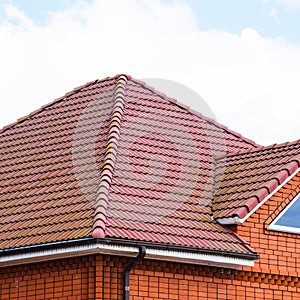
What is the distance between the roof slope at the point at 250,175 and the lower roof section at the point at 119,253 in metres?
0.91

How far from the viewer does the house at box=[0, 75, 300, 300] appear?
16438mm

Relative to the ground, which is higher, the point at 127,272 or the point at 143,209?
the point at 143,209

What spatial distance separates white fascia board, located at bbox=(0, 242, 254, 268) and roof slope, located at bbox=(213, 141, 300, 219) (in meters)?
0.93

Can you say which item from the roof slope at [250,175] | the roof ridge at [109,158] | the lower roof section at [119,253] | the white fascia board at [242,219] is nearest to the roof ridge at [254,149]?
the roof slope at [250,175]

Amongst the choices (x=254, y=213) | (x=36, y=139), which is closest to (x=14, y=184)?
(x=36, y=139)

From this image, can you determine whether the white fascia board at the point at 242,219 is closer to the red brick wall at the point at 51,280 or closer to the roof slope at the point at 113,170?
the roof slope at the point at 113,170

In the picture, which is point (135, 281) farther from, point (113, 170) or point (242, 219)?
point (242, 219)

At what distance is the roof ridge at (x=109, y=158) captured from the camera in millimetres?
16078

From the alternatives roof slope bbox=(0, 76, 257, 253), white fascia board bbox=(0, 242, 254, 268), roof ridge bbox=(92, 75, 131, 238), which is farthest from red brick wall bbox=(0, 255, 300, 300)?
roof ridge bbox=(92, 75, 131, 238)

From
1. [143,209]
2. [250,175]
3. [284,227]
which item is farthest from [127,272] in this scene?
[250,175]

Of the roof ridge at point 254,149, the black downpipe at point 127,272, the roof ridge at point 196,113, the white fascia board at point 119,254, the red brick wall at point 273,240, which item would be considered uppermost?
the roof ridge at point 196,113

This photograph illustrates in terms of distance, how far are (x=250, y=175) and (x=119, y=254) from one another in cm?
380

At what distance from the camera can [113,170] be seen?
58.6 ft

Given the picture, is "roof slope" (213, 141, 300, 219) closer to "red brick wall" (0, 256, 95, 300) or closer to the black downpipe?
the black downpipe
